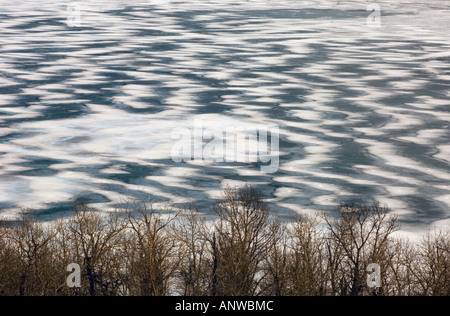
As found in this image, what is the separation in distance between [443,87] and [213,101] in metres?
20.6

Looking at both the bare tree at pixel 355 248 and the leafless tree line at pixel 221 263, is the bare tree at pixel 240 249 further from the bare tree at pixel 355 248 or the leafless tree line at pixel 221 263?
the bare tree at pixel 355 248

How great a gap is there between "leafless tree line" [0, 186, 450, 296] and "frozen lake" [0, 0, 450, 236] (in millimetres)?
6157

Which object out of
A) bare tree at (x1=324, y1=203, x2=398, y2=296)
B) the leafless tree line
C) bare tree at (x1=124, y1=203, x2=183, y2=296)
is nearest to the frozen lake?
bare tree at (x1=324, y1=203, x2=398, y2=296)

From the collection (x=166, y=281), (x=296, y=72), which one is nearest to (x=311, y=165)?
(x=166, y=281)

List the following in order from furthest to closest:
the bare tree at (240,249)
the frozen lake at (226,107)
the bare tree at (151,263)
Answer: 1. the frozen lake at (226,107)
2. the bare tree at (240,249)
3. the bare tree at (151,263)

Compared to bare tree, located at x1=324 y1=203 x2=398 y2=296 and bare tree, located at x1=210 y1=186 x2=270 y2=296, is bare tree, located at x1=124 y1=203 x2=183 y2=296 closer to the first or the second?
bare tree, located at x1=210 y1=186 x2=270 y2=296

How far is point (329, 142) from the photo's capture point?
49.0 m

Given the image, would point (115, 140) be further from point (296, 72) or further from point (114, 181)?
point (296, 72)

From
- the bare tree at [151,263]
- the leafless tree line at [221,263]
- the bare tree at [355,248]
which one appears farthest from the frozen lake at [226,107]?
the bare tree at [151,263]

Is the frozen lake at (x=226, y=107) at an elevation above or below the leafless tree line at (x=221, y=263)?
above

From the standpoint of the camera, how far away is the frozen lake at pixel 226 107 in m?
41.2

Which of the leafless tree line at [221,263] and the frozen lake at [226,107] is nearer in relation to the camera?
the leafless tree line at [221,263]

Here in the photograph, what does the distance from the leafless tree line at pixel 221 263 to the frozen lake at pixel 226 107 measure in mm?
6157

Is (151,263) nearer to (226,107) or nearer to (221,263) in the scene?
(221,263)
